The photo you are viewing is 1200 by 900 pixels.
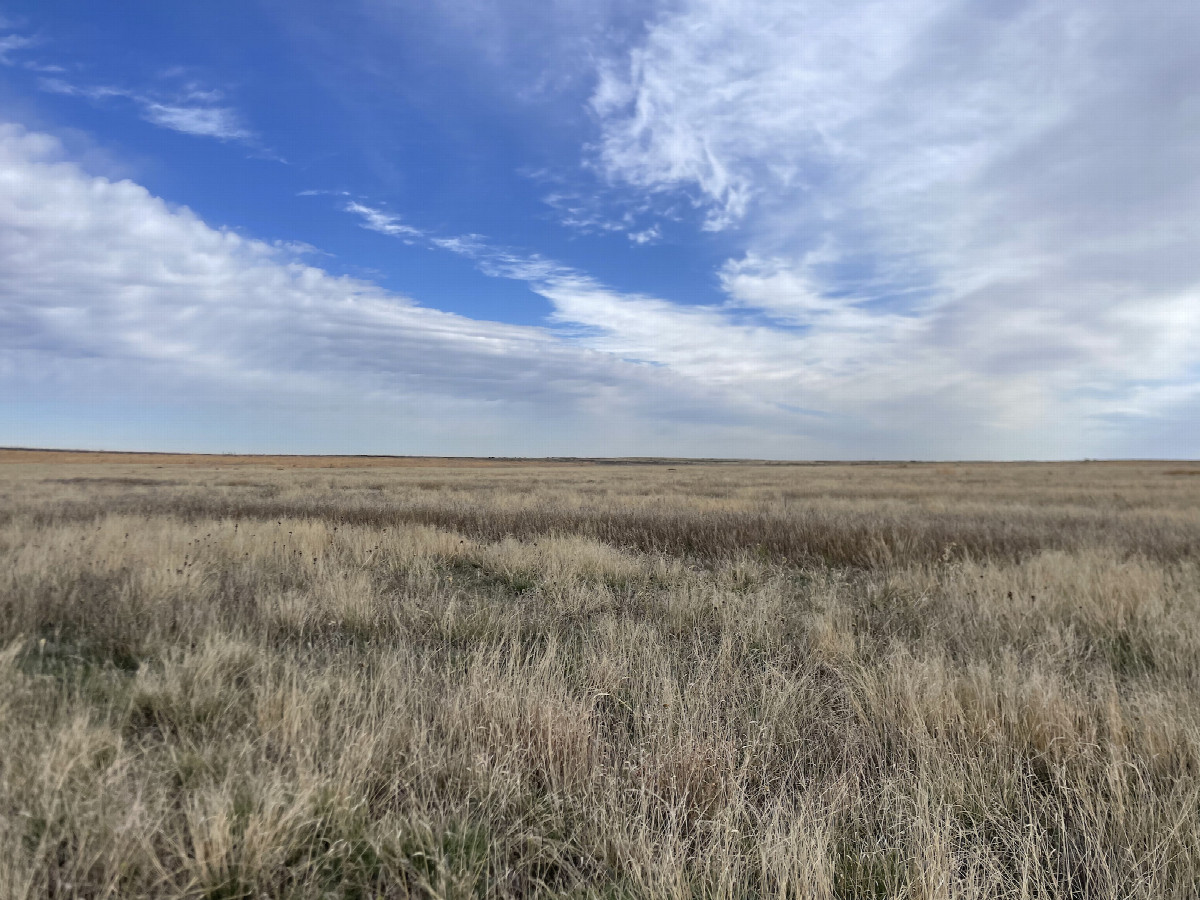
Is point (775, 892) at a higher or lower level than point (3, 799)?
lower

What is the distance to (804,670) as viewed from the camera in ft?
14.2

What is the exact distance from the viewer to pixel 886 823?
2457mm

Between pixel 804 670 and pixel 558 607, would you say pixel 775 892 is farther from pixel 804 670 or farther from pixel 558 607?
pixel 558 607

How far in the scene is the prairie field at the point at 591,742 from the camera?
2.07 meters

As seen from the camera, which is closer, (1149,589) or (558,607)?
(558,607)

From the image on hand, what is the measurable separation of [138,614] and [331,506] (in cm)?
1250

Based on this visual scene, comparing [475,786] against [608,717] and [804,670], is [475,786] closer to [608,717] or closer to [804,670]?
[608,717]

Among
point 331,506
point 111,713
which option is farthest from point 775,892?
point 331,506

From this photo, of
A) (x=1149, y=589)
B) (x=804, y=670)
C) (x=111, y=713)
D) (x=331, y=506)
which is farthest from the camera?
(x=331, y=506)

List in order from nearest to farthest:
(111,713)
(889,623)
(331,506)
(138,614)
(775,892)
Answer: (775,892)
(111,713)
(138,614)
(889,623)
(331,506)

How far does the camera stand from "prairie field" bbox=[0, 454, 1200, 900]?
2074mm

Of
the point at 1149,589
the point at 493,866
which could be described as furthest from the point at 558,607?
the point at 1149,589

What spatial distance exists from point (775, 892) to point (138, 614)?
5974 millimetres

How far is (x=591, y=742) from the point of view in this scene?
2.93 m
